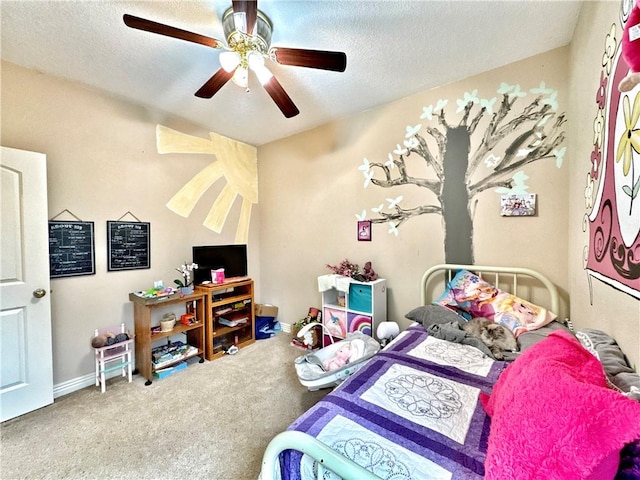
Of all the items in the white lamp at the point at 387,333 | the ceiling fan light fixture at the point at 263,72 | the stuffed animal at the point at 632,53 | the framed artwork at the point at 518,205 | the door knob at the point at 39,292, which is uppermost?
the ceiling fan light fixture at the point at 263,72

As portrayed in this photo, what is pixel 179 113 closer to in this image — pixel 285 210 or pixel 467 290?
pixel 285 210

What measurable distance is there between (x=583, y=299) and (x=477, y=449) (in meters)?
1.33

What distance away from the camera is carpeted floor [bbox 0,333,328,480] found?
1.49m

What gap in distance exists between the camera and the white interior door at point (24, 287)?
189cm

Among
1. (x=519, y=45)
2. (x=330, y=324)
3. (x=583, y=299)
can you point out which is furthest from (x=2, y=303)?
(x=519, y=45)

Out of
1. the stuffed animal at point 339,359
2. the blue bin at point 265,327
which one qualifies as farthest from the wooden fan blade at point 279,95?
the blue bin at point 265,327

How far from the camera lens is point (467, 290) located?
2062mm

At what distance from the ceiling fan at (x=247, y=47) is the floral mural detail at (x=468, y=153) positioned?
129 centimetres

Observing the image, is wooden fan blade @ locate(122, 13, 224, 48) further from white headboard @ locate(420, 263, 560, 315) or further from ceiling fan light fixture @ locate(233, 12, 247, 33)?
white headboard @ locate(420, 263, 560, 315)

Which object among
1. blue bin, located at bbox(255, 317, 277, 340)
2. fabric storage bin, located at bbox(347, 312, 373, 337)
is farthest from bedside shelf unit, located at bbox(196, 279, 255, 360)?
fabric storage bin, located at bbox(347, 312, 373, 337)

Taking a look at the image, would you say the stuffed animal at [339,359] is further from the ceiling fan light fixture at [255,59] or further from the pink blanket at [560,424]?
the ceiling fan light fixture at [255,59]

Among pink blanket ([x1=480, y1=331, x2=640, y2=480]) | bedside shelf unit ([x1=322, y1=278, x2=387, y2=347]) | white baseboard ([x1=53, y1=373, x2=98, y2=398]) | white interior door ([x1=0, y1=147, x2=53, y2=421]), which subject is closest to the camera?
pink blanket ([x1=480, y1=331, x2=640, y2=480])

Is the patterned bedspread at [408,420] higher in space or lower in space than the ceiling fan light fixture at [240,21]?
lower

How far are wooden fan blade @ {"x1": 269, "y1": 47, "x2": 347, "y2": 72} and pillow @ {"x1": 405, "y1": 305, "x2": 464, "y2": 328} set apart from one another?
6.18 feet
